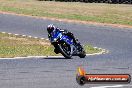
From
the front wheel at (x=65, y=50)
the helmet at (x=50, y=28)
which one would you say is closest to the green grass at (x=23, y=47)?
the front wheel at (x=65, y=50)

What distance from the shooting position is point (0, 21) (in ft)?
127

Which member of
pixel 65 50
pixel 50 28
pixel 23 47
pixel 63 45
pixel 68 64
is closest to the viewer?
pixel 68 64

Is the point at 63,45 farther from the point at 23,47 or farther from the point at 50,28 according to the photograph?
the point at 23,47

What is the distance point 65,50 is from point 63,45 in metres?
0.29

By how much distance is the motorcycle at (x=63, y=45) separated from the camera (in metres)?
18.3

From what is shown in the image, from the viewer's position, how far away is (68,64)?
684 inches

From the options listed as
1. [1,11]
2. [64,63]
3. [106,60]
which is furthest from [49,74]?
[1,11]

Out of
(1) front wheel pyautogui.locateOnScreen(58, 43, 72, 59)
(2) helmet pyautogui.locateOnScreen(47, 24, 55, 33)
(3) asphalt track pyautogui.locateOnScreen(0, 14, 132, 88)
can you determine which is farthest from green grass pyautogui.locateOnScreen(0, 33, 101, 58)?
(2) helmet pyautogui.locateOnScreen(47, 24, 55, 33)

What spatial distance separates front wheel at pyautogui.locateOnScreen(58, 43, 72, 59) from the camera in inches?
734

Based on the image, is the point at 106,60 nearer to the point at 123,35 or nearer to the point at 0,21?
the point at 123,35

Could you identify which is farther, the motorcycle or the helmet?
the motorcycle

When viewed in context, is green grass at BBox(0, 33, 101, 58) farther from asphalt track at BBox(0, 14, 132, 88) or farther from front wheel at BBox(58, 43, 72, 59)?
front wheel at BBox(58, 43, 72, 59)

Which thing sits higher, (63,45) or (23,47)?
(63,45)

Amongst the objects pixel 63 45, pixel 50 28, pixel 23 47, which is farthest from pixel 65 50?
pixel 23 47
